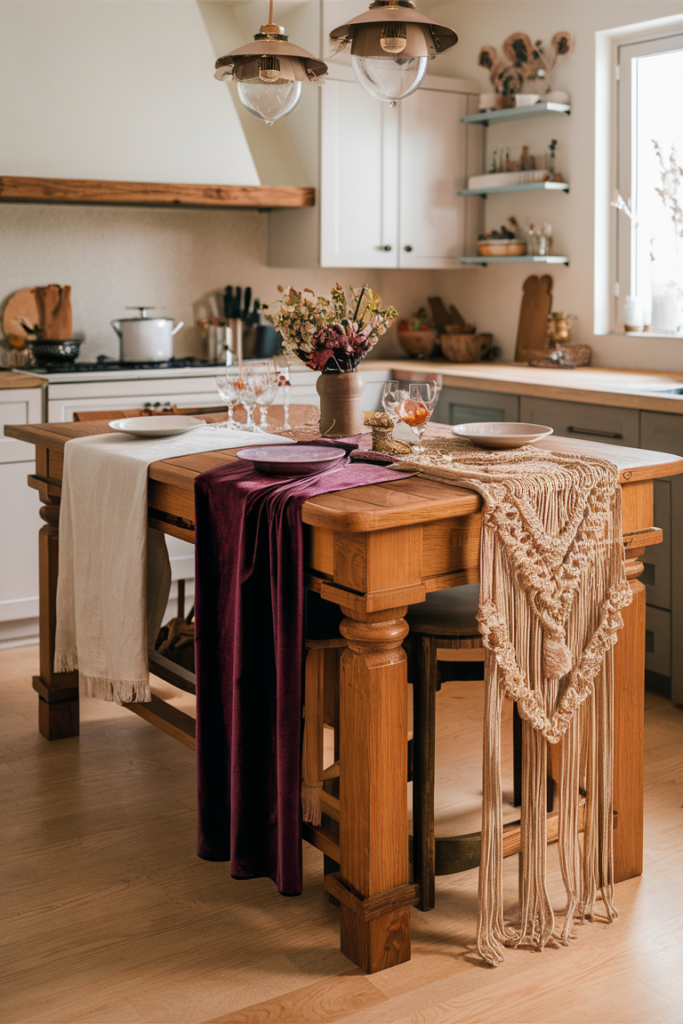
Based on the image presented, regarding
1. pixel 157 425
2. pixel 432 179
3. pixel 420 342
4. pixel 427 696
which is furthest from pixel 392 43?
pixel 420 342

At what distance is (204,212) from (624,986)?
12.7ft

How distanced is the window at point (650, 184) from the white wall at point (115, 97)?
1.66 m

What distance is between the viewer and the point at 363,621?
1.79 meters

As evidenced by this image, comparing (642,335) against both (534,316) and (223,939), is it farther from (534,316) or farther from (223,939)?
(223,939)

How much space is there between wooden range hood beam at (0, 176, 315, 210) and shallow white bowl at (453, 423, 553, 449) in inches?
93.5

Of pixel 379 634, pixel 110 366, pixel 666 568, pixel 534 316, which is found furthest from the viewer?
pixel 534 316

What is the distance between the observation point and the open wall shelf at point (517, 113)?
174 inches

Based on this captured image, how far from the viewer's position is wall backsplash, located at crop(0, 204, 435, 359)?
432cm

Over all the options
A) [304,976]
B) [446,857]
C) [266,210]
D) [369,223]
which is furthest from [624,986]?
[266,210]

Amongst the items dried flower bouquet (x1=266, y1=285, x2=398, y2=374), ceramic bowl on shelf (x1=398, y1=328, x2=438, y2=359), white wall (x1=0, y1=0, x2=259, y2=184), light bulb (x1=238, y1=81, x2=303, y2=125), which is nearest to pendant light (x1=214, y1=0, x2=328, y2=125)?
light bulb (x1=238, y1=81, x2=303, y2=125)

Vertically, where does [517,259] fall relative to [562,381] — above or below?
above

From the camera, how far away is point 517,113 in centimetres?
455

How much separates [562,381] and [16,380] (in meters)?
2.06

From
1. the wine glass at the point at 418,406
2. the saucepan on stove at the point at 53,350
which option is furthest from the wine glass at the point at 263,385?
the saucepan on stove at the point at 53,350
